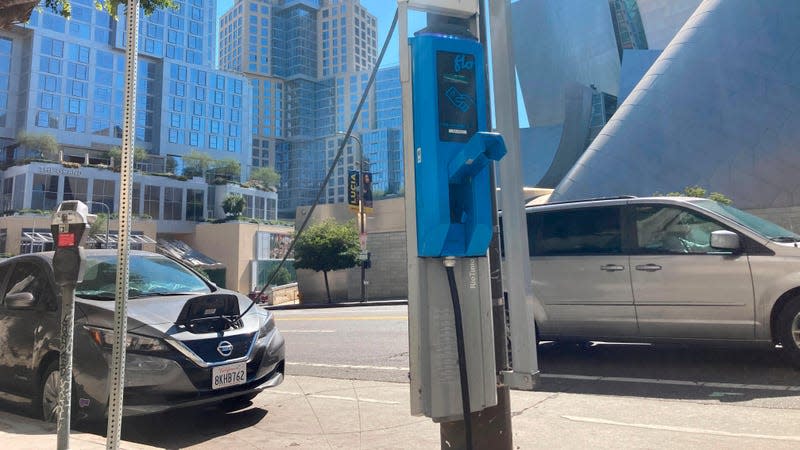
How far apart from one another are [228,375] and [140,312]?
3.17 ft

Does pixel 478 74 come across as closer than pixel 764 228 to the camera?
Yes

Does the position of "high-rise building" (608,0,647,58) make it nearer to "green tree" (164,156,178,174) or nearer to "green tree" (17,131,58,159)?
"green tree" (164,156,178,174)

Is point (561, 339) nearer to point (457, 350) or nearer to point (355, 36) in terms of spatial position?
point (457, 350)

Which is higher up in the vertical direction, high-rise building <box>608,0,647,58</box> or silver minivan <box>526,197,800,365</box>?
high-rise building <box>608,0,647,58</box>

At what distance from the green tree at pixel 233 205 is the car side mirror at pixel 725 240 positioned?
210 feet

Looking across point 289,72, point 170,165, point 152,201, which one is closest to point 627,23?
point 152,201

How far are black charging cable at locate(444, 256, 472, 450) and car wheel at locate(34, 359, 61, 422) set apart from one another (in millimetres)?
4143

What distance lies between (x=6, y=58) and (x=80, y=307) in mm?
79687

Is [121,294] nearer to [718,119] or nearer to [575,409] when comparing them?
[575,409]

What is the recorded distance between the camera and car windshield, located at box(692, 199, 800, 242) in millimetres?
6066

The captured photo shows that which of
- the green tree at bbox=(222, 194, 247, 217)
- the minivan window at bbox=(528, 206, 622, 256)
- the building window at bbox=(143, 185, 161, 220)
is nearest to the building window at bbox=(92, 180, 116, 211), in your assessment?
the building window at bbox=(143, 185, 161, 220)

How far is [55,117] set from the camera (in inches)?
2746

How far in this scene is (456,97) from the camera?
8.29 ft

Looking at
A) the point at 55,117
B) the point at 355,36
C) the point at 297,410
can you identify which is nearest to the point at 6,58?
the point at 55,117
